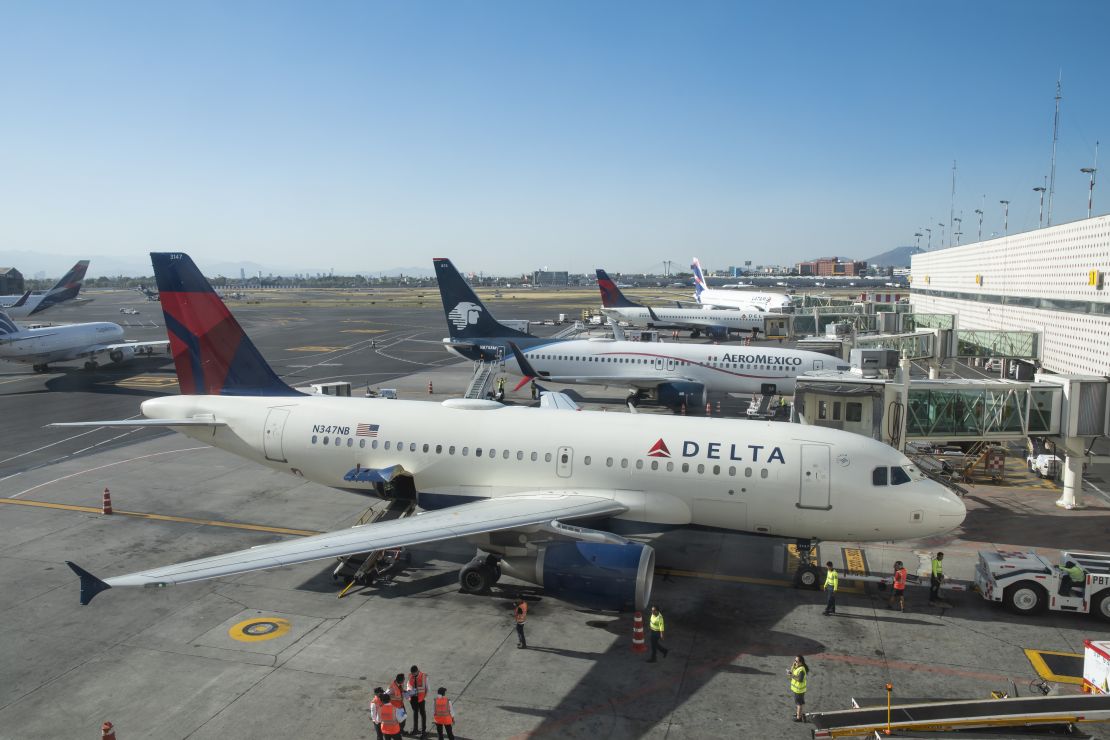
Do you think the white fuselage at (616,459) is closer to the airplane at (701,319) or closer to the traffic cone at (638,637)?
the traffic cone at (638,637)

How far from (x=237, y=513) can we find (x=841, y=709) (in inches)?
848

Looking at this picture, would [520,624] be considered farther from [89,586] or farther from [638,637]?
[89,586]

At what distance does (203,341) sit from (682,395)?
2839 cm

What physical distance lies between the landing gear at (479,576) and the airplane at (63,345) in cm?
5563

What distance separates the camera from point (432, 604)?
62.7 feet

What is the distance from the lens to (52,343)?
58.2m

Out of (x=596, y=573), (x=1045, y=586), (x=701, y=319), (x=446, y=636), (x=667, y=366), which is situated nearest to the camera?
Result: (x=596, y=573)

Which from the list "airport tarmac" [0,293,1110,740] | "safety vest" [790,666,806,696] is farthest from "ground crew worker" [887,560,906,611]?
"safety vest" [790,666,806,696]

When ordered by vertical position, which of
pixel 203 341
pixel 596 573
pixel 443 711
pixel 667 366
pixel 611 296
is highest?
pixel 611 296

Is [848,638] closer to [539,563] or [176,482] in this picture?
[539,563]

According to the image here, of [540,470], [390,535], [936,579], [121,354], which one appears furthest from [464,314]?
[936,579]

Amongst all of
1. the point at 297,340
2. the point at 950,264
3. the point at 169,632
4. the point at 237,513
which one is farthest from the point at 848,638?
the point at 297,340

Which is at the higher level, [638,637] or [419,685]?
[419,685]

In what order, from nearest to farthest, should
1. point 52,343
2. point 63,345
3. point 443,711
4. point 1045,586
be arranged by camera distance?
point 443,711 → point 1045,586 → point 52,343 → point 63,345
